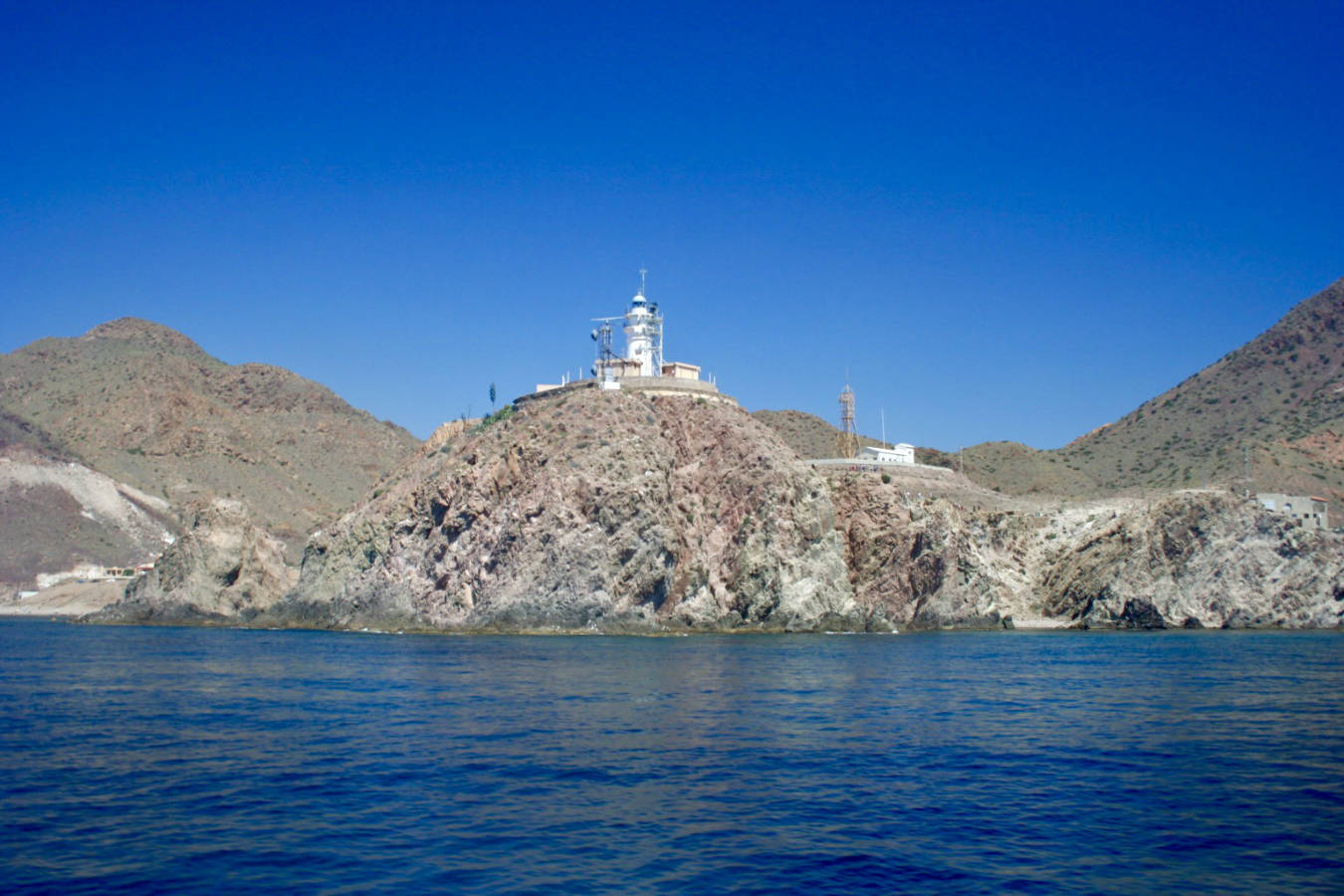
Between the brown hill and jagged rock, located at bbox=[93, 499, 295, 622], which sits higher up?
the brown hill

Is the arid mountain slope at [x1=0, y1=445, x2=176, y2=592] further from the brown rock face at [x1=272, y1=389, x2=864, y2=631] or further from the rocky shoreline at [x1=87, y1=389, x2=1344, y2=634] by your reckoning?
the brown rock face at [x1=272, y1=389, x2=864, y2=631]

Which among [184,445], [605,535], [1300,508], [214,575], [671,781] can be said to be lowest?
[671,781]

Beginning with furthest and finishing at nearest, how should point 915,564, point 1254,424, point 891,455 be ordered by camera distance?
point 1254,424 → point 891,455 → point 915,564

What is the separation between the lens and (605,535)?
71875 mm

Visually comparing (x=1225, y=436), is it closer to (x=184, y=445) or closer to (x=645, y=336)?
(x=645, y=336)

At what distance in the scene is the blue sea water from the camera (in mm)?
17672

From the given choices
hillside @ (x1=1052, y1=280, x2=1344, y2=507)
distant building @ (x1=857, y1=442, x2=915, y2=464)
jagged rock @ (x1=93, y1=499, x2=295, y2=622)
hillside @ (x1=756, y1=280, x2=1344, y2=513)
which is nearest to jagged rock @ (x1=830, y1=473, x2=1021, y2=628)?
distant building @ (x1=857, y1=442, x2=915, y2=464)

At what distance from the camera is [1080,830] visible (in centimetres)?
2038

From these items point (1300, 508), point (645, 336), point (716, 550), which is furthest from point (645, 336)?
point (1300, 508)

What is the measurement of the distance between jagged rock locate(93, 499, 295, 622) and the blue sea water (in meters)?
49.2

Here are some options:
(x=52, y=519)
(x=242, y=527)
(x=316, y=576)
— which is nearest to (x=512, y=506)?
(x=316, y=576)

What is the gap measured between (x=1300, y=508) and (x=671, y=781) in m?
88.3

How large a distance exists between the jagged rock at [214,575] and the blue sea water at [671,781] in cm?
4923

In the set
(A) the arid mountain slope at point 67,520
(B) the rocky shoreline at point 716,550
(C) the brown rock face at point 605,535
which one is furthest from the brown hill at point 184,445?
(C) the brown rock face at point 605,535
